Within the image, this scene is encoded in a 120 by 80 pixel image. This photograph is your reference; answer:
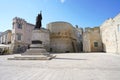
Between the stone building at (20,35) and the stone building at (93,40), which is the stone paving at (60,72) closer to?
the stone building at (93,40)

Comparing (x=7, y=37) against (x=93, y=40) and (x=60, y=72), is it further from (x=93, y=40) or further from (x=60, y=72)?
(x=60, y=72)

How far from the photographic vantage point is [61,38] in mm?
32750

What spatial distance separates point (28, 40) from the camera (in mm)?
32344

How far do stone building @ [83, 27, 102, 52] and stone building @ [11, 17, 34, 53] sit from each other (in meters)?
17.6

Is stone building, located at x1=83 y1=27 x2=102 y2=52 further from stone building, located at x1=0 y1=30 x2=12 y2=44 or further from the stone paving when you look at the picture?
stone building, located at x1=0 y1=30 x2=12 y2=44

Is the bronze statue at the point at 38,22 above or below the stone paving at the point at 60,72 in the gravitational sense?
above

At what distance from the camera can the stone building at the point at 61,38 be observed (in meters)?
32.2

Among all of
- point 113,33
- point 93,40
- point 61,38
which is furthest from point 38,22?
point 61,38

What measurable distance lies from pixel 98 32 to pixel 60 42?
1157 centimetres

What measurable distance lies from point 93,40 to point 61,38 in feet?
33.1

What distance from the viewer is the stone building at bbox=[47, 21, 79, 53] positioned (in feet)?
106

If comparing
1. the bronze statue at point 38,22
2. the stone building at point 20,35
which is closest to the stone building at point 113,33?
the bronze statue at point 38,22

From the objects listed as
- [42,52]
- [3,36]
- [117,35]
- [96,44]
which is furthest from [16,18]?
[117,35]

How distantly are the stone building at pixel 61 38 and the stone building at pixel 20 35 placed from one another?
7.63 metres
